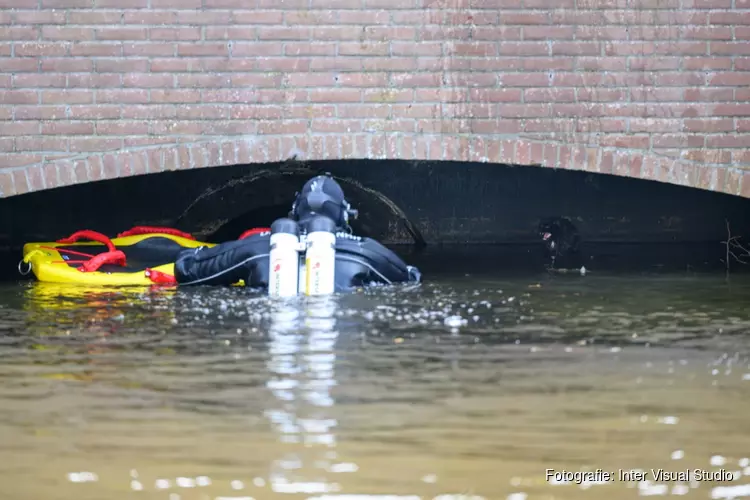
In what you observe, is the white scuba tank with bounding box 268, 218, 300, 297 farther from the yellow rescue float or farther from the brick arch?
the yellow rescue float

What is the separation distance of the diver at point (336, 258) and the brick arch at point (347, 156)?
0.37 m

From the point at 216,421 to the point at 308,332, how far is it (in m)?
2.27

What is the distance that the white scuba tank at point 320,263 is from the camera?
876 cm

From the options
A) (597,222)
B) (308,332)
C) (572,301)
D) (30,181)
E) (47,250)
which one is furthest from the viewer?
(597,222)

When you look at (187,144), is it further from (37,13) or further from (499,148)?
(499,148)

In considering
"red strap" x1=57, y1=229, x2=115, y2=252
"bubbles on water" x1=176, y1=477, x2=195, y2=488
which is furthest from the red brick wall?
"bubbles on water" x1=176, y1=477, x2=195, y2=488

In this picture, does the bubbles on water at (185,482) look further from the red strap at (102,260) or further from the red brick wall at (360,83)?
the red strap at (102,260)

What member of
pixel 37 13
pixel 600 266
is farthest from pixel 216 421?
pixel 600 266

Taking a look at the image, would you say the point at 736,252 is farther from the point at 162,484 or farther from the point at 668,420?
the point at 162,484

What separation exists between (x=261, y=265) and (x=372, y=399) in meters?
4.12

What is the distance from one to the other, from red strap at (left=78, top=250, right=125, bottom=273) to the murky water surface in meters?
1.34

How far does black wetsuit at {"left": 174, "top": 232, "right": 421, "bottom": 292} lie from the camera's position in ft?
30.1

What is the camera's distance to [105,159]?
9547 millimetres

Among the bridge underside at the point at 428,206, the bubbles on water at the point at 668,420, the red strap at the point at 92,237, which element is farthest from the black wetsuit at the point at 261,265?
the bubbles on water at the point at 668,420
